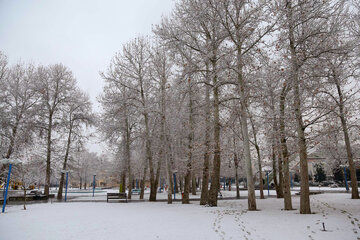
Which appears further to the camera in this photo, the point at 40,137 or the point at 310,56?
the point at 40,137

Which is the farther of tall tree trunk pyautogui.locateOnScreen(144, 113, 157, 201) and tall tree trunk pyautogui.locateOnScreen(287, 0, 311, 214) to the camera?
tall tree trunk pyautogui.locateOnScreen(144, 113, 157, 201)

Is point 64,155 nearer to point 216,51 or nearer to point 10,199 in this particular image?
point 10,199

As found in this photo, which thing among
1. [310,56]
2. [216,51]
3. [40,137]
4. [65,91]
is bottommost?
[40,137]

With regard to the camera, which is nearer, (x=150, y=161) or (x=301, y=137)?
(x=301, y=137)

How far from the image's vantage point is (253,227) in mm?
7230

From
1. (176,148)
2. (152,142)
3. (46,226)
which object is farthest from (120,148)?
(46,226)

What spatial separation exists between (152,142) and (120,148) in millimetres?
4836

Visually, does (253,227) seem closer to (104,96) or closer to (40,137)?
(104,96)

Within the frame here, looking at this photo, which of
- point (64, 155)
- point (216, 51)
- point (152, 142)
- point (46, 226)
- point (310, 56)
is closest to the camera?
point (46, 226)

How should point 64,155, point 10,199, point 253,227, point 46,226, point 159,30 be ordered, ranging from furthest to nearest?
point 64,155
point 10,199
point 159,30
point 46,226
point 253,227

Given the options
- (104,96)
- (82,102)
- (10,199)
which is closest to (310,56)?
(104,96)

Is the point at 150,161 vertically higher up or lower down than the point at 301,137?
lower down

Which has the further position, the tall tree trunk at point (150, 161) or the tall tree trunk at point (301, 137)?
the tall tree trunk at point (150, 161)

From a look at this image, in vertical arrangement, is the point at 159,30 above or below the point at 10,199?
above
